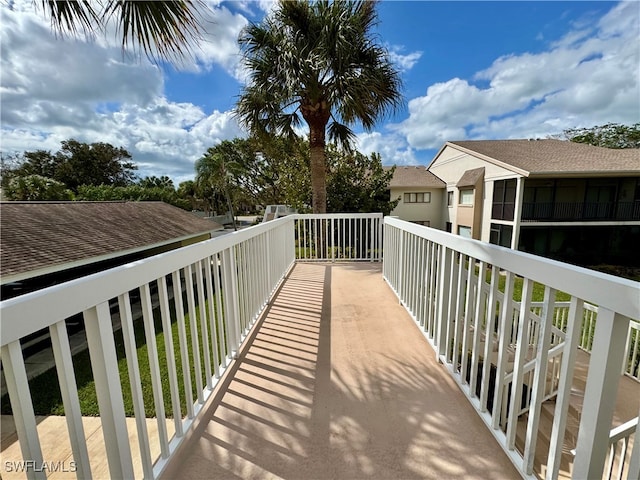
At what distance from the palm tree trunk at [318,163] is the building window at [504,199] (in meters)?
8.46

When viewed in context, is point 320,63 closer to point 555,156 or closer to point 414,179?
point 555,156

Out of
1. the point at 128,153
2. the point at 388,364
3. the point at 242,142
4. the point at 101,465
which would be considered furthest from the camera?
the point at 128,153

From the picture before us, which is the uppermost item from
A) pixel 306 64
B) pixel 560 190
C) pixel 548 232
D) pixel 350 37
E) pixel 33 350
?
pixel 350 37

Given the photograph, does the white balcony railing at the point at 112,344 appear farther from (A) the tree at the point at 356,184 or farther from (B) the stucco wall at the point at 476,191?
(B) the stucco wall at the point at 476,191

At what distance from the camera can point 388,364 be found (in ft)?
7.29

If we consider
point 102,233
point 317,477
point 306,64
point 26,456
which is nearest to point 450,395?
point 317,477

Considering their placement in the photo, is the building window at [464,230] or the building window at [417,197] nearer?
the building window at [464,230]

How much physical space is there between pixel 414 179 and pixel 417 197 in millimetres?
1106

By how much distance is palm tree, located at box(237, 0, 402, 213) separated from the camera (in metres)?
5.95

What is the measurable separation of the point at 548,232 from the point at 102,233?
15744 millimetres

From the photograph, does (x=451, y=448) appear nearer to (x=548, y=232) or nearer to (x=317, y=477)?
(x=317, y=477)

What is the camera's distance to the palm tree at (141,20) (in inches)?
73.8

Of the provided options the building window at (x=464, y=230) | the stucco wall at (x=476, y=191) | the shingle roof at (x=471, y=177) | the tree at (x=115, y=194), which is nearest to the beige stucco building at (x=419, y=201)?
the stucco wall at (x=476, y=191)

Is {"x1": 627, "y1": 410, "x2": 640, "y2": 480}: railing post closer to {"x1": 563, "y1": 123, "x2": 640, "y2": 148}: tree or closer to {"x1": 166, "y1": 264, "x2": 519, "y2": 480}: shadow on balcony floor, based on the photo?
{"x1": 166, "y1": 264, "x2": 519, "y2": 480}: shadow on balcony floor
